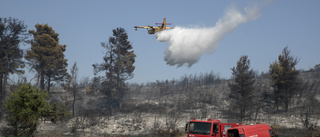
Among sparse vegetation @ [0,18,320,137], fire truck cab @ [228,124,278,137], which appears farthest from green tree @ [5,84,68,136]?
fire truck cab @ [228,124,278,137]

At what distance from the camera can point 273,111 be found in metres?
47.4

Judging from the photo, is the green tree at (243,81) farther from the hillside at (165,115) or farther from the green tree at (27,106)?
the green tree at (27,106)

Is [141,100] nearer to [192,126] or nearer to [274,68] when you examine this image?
[274,68]

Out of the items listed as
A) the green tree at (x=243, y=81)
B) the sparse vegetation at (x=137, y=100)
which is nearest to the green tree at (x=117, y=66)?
the sparse vegetation at (x=137, y=100)

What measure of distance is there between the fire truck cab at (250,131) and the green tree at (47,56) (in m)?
36.6

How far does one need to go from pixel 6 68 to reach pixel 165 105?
26267 mm

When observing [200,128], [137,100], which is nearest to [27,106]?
[200,128]

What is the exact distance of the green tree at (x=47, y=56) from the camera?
159ft

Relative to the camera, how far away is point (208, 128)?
20906 millimetres

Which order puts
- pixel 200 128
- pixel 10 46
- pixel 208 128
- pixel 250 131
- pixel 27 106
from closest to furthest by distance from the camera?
1. pixel 250 131
2. pixel 208 128
3. pixel 200 128
4. pixel 27 106
5. pixel 10 46

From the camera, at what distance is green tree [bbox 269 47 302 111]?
151 ft

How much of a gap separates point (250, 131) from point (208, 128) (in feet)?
9.60

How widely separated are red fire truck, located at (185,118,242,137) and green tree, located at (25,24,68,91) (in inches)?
1321

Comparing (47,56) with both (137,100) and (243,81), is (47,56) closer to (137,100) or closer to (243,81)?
(137,100)
